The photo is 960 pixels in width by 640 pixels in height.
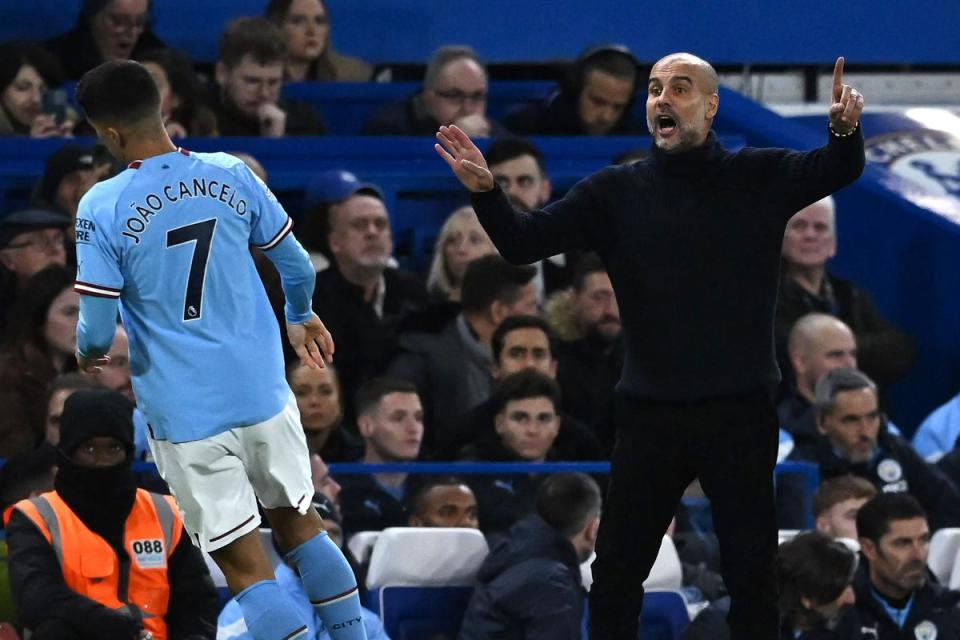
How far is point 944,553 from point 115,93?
4514 mm

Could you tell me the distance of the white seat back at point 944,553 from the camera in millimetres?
9055

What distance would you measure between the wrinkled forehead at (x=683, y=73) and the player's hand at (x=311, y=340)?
50.5 inches

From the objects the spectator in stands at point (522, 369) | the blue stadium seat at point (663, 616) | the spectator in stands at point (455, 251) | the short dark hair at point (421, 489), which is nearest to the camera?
the blue stadium seat at point (663, 616)

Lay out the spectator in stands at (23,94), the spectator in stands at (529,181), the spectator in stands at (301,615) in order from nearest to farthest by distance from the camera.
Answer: the spectator in stands at (301,615) < the spectator in stands at (529,181) < the spectator in stands at (23,94)

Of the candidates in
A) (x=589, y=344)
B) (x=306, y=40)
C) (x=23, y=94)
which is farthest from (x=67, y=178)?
(x=589, y=344)

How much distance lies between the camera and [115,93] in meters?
6.14

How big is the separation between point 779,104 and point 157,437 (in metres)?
9.07

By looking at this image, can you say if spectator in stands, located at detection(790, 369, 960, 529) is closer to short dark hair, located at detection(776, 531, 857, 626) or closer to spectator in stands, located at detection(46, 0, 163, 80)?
short dark hair, located at detection(776, 531, 857, 626)

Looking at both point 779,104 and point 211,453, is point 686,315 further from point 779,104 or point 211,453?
point 779,104

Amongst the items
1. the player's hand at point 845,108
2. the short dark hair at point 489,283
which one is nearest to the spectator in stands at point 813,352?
the short dark hair at point 489,283

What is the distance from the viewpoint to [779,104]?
14.7 metres

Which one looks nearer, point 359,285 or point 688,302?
point 688,302

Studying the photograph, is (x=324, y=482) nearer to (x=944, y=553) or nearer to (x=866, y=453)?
(x=944, y=553)

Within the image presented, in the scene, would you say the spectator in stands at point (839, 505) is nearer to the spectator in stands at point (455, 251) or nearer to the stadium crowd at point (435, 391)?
the stadium crowd at point (435, 391)
